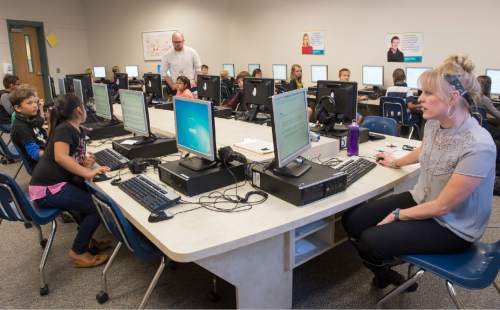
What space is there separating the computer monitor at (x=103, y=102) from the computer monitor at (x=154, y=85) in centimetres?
233

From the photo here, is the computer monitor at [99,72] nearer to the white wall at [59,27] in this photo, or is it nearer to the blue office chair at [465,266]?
the white wall at [59,27]

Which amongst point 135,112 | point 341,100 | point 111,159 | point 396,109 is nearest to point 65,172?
point 111,159

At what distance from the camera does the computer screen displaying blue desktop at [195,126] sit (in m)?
1.99

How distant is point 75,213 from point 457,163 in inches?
89.5

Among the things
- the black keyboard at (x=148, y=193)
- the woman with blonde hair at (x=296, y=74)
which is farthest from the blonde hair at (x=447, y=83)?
the woman with blonde hair at (x=296, y=74)

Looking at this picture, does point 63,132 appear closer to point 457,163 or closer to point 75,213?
point 75,213

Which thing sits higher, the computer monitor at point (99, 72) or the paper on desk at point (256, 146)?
the computer monitor at point (99, 72)

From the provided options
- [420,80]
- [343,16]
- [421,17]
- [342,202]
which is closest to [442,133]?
[420,80]

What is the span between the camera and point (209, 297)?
2.17m

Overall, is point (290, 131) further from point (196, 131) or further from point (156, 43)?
point (156, 43)

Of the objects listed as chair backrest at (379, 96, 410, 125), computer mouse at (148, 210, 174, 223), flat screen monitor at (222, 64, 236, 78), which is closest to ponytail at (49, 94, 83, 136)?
computer mouse at (148, 210, 174, 223)

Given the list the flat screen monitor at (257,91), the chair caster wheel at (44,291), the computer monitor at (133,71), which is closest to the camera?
the chair caster wheel at (44,291)

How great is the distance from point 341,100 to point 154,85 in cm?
372

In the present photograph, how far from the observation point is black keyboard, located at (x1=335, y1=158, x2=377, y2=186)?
2100 millimetres
